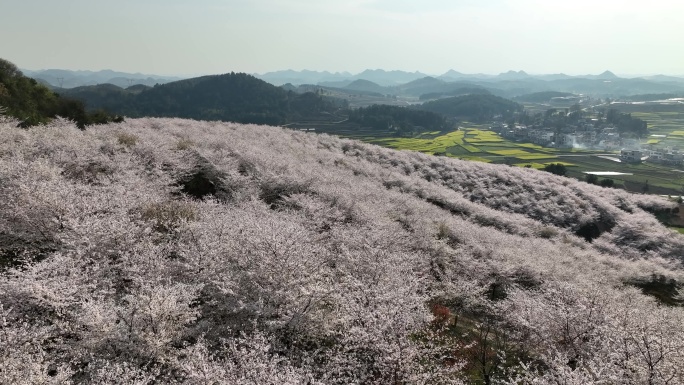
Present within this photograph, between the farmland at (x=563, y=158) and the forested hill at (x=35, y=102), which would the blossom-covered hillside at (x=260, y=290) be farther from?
the farmland at (x=563, y=158)

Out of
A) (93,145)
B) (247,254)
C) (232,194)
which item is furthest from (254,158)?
(247,254)

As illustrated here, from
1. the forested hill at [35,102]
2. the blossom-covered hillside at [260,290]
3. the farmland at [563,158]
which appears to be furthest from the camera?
the farmland at [563,158]

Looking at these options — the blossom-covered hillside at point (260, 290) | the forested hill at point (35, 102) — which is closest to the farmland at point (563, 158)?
the blossom-covered hillside at point (260, 290)

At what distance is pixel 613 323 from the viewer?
18.9 metres

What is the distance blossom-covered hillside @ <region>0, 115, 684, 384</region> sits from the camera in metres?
14.1

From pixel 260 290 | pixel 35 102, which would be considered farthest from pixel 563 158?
pixel 35 102

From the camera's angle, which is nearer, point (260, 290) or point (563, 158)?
point (260, 290)

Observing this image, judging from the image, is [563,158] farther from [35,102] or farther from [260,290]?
[35,102]

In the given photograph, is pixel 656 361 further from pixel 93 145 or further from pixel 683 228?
pixel 683 228

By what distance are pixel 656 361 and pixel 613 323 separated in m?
4.57

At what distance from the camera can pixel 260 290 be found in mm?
17703

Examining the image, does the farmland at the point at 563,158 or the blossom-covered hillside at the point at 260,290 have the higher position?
the blossom-covered hillside at the point at 260,290

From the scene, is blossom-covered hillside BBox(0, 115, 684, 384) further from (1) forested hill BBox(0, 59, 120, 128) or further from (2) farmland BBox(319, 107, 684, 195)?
(2) farmland BBox(319, 107, 684, 195)

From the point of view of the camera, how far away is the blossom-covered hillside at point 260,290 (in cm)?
1412
